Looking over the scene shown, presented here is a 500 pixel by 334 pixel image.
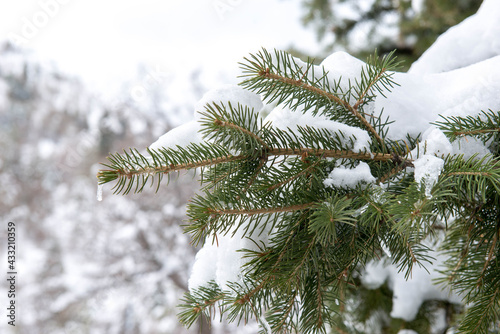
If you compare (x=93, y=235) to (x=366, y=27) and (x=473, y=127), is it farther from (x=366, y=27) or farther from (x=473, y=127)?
(x=473, y=127)

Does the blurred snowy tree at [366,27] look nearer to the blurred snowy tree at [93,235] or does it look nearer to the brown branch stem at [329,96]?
the brown branch stem at [329,96]

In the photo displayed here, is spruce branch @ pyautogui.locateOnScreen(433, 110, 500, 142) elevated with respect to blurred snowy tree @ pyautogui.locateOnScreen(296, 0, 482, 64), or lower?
lower

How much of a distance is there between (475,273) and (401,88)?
0.38 meters

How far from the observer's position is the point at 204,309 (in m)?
0.65

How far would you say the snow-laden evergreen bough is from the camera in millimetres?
534

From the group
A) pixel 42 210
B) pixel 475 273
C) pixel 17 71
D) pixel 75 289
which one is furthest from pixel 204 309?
pixel 17 71

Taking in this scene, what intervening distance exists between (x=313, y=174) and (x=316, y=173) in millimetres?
25

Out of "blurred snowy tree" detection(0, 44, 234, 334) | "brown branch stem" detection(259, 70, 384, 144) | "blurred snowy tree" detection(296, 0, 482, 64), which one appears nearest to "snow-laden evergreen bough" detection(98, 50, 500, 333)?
"brown branch stem" detection(259, 70, 384, 144)

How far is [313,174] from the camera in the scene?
0.56 metres

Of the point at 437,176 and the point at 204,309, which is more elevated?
the point at 437,176

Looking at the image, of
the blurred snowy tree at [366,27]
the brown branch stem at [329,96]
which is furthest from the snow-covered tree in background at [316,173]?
the blurred snowy tree at [366,27]

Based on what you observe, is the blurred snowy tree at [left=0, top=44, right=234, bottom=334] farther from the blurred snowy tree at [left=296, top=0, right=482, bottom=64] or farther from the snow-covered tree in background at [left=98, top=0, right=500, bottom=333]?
the snow-covered tree in background at [left=98, top=0, right=500, bottom=333]

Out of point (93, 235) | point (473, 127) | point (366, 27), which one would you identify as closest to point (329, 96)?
point (473, 127)

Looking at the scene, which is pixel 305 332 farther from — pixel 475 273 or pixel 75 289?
pixel 75 289
